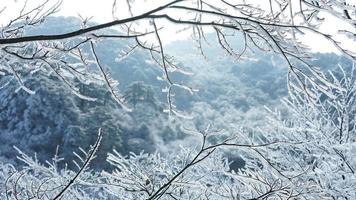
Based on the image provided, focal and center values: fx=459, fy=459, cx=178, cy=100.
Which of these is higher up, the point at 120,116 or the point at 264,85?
the point at 264,85

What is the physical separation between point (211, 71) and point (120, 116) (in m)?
44.0

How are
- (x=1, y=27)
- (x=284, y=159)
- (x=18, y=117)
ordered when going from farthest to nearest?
(x=18, y=117) < (x=284, y=159) < (x=1, y=27)

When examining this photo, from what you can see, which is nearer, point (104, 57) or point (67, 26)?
point (104, 57)

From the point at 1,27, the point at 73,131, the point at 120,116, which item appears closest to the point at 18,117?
the point at 73,131

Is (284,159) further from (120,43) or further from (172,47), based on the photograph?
(172,47)

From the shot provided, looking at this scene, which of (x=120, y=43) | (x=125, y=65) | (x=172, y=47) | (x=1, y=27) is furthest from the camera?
(x=172, y=47)

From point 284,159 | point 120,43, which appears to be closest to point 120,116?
point 284,159

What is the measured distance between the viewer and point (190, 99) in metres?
58.8

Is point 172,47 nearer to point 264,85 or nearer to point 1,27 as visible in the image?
point 264,85

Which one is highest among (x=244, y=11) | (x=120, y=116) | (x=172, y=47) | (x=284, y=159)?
(x=172, y=47)

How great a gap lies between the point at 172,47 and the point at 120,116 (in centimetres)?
6735

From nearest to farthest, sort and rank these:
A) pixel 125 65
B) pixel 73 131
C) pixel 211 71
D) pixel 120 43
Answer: pixel 73 131, pixel 125 65, pixel 120 43, pixel 211 71

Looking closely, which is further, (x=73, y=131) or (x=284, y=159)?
(x=73, y=131)

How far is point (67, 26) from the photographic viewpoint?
78.3m
